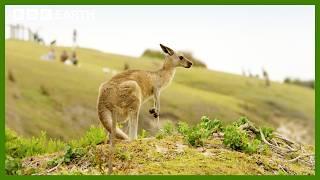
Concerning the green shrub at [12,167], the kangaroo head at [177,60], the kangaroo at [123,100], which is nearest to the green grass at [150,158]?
the green shrub at [12,167]

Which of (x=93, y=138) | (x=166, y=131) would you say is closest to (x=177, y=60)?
(x=166, y=131)

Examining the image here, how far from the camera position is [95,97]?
110688mm

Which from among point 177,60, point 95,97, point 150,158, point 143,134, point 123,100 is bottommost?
point 95,97

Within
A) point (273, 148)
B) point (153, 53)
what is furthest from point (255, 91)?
point (273, 148)

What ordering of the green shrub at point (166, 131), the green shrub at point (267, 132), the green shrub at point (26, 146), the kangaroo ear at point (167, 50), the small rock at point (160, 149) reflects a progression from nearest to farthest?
the small rock at point (160, 149) < the green shrub at point (26, 146) < the green shrub at point (166, 131) < the green shrub at point (267, 132) < the kangaroo ear at point (167, 50)

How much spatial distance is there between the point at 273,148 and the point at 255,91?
12731 centimetres

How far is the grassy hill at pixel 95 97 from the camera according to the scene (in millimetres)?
101250


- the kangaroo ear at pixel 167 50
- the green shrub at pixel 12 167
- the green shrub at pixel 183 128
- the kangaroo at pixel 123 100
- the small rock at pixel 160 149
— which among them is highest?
the kangaroo ear at pixel 167 50

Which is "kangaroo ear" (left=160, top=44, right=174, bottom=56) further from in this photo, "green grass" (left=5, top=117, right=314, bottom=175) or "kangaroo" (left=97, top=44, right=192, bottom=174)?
"green grass" (left=5, top=117, right=314, bottom=175)

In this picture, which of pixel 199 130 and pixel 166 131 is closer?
pixel 199 130

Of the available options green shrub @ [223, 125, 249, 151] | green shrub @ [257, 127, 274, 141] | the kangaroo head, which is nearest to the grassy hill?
the kangaroo head

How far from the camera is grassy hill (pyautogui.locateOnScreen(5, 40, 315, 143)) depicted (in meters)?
101

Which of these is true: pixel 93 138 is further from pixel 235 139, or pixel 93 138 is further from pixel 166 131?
pixel 235 139

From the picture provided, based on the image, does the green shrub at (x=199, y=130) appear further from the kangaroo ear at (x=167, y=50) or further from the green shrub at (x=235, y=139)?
the kangaroo ear at (x=167, y=50)
